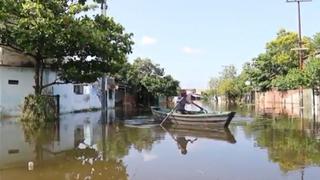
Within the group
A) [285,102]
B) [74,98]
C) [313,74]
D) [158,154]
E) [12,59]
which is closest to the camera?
[158,154]

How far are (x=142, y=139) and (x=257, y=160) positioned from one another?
644 cm

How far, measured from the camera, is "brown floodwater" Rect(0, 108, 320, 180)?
10492 millimetres

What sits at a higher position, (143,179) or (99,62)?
(99,62)

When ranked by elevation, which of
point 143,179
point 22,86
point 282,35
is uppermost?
point 282,35

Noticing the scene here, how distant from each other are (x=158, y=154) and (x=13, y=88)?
59.9 feet

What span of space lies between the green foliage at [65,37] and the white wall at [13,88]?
3355mm

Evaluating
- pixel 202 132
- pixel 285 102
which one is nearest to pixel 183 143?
pixel 202 132

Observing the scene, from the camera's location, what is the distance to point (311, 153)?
13.4m

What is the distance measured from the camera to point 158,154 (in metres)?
13.9

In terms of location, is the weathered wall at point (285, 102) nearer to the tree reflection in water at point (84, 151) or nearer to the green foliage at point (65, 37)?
the green foliage at point (65, 37)

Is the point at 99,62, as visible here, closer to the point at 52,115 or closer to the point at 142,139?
the point at 52,115

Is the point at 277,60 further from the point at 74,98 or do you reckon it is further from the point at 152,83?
the point at 74,98

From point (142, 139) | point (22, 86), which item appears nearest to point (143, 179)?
point (142, 139)

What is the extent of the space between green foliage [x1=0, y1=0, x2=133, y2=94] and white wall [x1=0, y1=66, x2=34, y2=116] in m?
3.36
